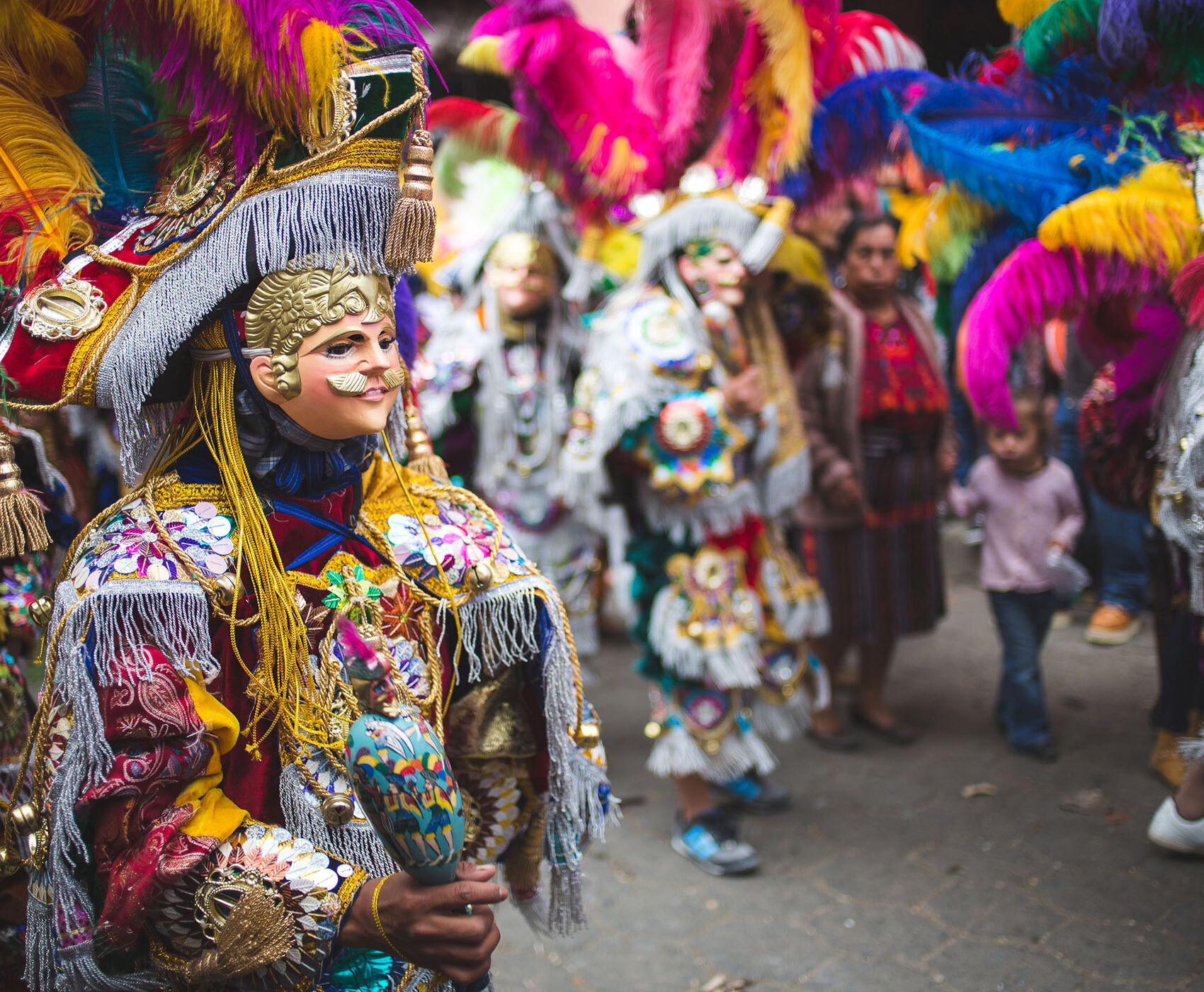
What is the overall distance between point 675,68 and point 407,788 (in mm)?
2819

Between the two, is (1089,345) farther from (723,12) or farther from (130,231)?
(130,231)

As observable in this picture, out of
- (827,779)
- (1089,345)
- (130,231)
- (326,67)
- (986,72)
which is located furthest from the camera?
(827,779)

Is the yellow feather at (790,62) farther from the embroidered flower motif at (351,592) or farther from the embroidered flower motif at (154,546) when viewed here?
the embroidered flower motif at (154,546)

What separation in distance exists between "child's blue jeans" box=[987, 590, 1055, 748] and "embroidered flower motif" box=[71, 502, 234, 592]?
3.46m

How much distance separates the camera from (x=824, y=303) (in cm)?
382

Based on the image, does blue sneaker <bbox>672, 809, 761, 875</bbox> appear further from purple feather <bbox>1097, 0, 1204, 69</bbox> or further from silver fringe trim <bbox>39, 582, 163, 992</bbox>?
purple feather <bbox>1097, 0, 1204, 69</bbox>

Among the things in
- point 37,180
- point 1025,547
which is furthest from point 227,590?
point 1025,547

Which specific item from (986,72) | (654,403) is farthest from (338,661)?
(986,72)

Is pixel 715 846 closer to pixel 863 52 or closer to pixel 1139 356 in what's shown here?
pixel 1139 356

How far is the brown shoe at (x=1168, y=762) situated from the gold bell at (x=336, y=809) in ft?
10.5

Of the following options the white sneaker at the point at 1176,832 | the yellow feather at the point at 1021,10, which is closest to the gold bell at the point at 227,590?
the yellow feather at the point at 1021,10

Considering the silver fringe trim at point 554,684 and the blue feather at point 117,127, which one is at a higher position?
the blue feather at point 117,127

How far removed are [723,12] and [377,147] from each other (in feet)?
7.36

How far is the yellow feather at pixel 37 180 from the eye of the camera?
153 cm
